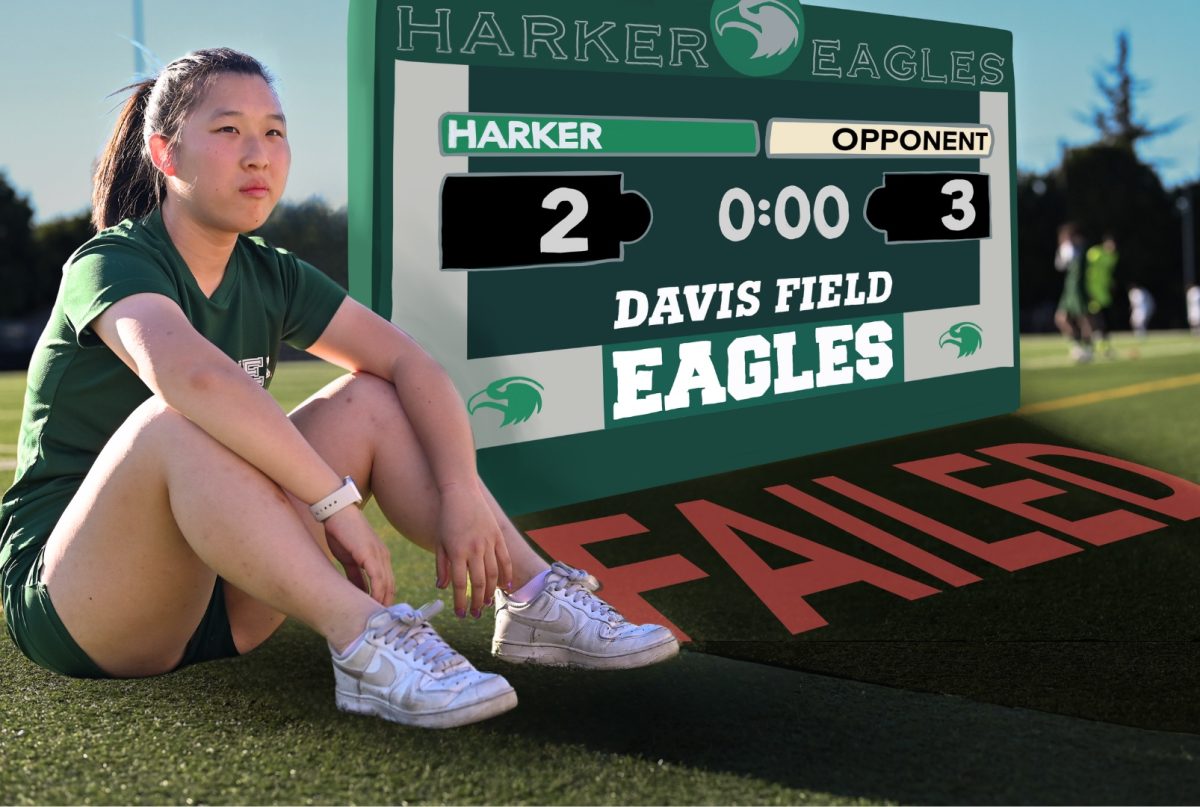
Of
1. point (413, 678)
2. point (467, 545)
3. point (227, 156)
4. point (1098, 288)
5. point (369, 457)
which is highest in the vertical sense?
point (1098, 288)

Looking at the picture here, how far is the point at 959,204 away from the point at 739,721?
3.38 m

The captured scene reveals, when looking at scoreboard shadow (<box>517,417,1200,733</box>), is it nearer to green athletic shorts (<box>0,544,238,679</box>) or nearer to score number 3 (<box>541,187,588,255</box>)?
score number 3 (<box>541,187,588,255</box>)

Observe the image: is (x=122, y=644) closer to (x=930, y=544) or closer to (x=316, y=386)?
(x=930, y=544)

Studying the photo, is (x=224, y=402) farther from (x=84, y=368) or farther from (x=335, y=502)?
(x=84, y=368)

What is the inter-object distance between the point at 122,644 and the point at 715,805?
3.22 feet

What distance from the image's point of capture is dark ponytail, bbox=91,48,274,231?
6.57 ft

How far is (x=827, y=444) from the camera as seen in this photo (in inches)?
178

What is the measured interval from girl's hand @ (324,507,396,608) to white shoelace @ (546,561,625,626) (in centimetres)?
44

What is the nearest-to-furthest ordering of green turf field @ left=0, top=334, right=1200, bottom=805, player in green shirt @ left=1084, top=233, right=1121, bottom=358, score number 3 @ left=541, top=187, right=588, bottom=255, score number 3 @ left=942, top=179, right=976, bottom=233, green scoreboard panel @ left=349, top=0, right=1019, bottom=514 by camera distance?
1. green turf field @ left=0, top=334, right=1200, bottom=805
2. green scoreboard panel @ left=349, top=0, right=1019, bottom=514
3. score number 3 @ left=541, top=187, right=588, bottom=255
4. score number 3 @ left=942, top=179, right=976, bottom=233
5. player in green shirt @ left=1084, top=233, right=1121, bottom=358

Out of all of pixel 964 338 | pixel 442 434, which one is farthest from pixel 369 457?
pixel 964 338

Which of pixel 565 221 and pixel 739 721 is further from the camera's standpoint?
pixel 565 221

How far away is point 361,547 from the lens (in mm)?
1840

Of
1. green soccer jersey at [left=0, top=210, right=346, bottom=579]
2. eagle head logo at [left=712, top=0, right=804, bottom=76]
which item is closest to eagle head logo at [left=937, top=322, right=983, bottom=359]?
eagle head logo at [left=712, top=0, right=804, bottom=76]

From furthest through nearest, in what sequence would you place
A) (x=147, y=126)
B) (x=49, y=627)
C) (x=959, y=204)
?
(x=959, y=204) < (x=147, y=126) < (x=49, y=627)
